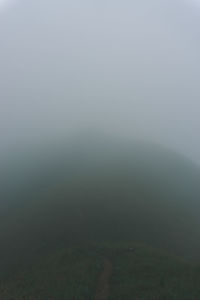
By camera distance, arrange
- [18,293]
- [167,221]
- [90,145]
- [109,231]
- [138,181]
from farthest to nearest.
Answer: [90,145] → [138,181] → [167,221] → [109,231] → [18,293]

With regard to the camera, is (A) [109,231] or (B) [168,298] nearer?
(B) [168,298]

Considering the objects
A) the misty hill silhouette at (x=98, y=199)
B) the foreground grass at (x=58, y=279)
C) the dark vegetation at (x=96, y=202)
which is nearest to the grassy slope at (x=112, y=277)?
→ the foreground grass at (x=58, y=279)

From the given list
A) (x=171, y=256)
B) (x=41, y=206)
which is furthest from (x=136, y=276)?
(x=41, y=206)

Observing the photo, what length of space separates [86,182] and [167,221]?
18981mm

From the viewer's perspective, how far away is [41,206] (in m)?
64.2

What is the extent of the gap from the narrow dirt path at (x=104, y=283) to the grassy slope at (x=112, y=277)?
0.49 m

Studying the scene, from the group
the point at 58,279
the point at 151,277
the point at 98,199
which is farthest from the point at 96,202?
the point at 151,277

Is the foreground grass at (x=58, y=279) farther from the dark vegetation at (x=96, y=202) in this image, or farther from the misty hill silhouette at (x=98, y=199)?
the misty hill silhouette at (x=98, y=199)

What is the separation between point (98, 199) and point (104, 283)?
29.3m

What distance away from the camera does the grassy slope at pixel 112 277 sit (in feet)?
112

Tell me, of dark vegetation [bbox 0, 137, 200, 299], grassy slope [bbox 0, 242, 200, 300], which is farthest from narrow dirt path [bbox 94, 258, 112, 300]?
dark vegetation [bbox 0, 137, 200, 299]

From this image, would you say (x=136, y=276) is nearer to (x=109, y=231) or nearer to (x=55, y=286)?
(x=55, y=286)

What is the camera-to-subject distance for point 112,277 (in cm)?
3900

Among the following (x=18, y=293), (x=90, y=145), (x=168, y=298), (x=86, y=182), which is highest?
(x=90, y=145)
